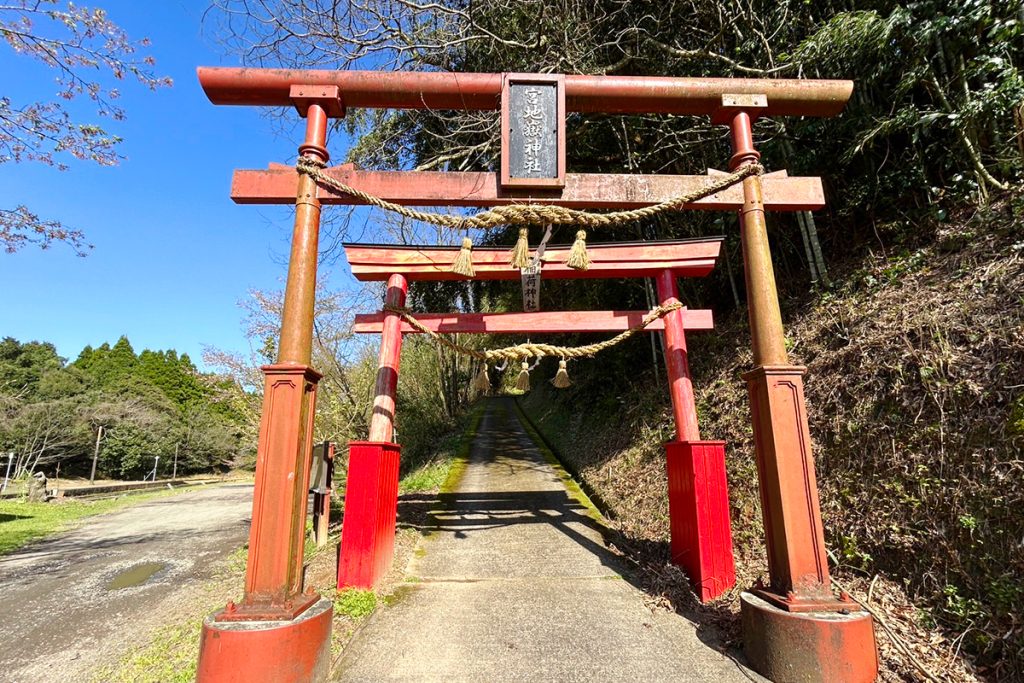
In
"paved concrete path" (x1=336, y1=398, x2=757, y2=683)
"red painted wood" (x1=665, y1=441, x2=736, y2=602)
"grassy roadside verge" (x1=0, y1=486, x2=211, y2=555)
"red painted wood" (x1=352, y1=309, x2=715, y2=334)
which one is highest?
"red painted wood" (x1=352, y1=309, x2=715, y2=334)

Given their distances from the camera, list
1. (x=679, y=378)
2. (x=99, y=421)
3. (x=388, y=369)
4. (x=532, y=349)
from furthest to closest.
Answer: (x=99, y=421), (x=388, y=369), (x=679, y=378), (x=532, y=349)

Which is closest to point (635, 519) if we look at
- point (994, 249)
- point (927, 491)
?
point (927, 491)

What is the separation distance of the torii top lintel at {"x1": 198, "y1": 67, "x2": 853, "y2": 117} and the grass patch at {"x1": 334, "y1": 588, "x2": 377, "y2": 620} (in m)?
3.66

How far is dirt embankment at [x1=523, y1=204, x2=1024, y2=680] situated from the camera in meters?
2.60

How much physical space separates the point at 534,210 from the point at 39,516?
49.2ft

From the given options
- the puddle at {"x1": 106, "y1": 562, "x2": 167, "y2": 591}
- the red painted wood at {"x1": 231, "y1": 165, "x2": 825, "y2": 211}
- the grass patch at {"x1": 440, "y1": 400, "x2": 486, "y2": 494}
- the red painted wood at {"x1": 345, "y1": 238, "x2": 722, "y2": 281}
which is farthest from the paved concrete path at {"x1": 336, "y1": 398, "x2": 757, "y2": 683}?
the puddle at {"x1": 106, "y1": 562, "x2": 167, "y2": 591}

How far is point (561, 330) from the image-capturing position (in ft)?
16.4

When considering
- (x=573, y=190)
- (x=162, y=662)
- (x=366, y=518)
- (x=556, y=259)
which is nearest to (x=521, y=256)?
(x=573, y=190)

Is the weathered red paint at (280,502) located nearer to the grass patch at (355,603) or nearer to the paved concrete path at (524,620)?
the paved concrete path at (524,620)

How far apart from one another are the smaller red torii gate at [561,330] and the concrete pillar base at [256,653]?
4.80 ft

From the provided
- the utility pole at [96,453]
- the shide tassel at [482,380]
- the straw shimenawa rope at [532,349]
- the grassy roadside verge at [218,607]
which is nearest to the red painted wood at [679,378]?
the straw shimenawa rope at [532,349]

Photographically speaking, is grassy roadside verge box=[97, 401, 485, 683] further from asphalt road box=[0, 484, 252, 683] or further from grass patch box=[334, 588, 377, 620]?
asphalt road box=[0, 484, 252, 683]

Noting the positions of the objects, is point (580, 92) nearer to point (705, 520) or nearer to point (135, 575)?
point (705, 520)

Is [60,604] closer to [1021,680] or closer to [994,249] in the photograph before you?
[1021,680]
